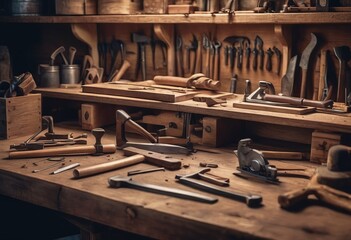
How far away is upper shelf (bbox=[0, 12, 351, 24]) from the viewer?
2.67 meters

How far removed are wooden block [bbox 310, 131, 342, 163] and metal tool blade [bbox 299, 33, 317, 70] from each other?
22.6 inches

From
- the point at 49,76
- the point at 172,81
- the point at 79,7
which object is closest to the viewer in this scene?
the point at 172,81

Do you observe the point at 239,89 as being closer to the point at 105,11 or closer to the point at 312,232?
the point at 105,11

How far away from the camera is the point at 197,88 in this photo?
10.7 ft

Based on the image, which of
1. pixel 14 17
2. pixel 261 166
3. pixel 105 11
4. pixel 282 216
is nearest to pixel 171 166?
pixel 261 166

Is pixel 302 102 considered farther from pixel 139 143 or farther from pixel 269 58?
pixel 139 143

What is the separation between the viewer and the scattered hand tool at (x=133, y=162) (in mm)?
2402

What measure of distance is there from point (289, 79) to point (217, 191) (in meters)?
1.13

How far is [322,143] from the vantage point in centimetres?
257

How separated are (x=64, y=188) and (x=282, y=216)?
3.07 ft

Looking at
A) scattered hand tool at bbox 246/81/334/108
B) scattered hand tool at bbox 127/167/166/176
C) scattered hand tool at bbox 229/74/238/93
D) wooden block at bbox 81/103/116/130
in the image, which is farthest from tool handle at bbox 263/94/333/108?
wooden block at bbox 81/103/116/130

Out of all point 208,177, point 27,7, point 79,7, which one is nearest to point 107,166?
point 208,177

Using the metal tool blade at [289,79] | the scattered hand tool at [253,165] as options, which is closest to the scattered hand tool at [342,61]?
the metal tool blade at [289,79]

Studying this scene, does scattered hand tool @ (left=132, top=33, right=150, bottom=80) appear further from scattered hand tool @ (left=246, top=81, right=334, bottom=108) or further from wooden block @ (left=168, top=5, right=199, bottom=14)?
scattered hand tool @ (left=246, top=81, right=334, bottom=108)
